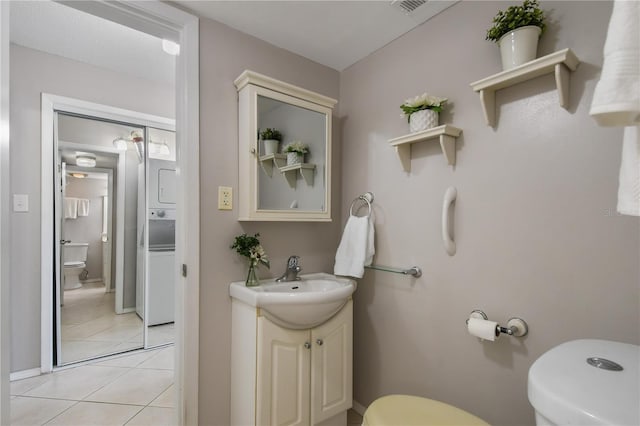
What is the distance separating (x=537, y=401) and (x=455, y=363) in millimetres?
860

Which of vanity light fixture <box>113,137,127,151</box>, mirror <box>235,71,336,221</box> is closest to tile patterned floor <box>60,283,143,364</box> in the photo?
vanity light fixture <box>113,137,127,151</box>

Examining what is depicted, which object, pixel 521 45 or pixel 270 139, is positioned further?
pixel 270 139

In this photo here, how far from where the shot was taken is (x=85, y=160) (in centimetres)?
337

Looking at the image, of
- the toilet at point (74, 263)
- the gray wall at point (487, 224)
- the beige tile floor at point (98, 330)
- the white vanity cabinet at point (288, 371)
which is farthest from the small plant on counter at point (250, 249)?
the toilet at point (74, 263)

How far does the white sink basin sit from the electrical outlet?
1.38 feet

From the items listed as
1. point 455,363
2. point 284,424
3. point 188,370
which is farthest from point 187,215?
point 455,363

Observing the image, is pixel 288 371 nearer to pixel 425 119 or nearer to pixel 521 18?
pixel 425 119

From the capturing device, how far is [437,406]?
1.17 m

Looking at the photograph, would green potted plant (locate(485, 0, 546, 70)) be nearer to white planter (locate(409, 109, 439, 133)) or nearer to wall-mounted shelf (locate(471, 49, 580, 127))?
wall-mounted shelf (locate(471, 49, 580, 127))

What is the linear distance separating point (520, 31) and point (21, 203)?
309 centimetres

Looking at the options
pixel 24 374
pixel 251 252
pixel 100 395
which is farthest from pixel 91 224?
pixel 251 252

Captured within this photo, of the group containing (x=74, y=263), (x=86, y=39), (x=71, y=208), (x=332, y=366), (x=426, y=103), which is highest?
(x=86, y=39)

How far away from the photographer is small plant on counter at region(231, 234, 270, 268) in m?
1.59

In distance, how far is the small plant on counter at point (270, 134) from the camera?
1626 mm
